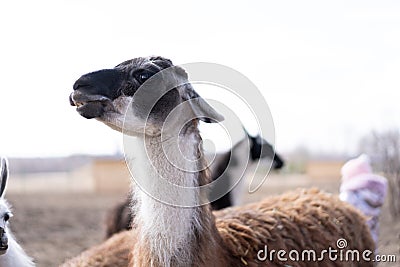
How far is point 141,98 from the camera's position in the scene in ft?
12.6

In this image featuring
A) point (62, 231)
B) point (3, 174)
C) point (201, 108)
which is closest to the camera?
point (201, 108)

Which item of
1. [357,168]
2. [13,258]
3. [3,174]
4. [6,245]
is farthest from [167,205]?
[357,168]

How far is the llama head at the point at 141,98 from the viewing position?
3709mm

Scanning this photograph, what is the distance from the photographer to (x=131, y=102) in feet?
12.5

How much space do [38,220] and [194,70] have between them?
11995 millimetres

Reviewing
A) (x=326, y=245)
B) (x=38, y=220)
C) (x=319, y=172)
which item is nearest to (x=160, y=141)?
(x=326, y=245)

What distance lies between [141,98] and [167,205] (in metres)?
0.69

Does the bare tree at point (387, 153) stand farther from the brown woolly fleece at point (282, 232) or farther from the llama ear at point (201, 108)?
the llama ear at point (201, 108)

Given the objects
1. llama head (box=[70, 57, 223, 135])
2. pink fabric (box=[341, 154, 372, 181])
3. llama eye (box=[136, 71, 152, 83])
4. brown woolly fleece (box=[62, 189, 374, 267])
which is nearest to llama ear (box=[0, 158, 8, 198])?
brown woolly fleece (box=[62, 189, 374, 267])

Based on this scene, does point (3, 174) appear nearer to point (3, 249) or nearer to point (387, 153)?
point (3, 249)

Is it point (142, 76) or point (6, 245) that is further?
point (6, 245)

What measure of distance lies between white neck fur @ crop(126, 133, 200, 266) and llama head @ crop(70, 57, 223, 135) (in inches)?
5.6

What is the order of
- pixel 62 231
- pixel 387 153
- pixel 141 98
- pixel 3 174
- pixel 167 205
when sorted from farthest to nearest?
1. pixel 62 231
2. pixel 387 153
3. pixel 3 174
4. pixel 167 205
5. pixel 141 98

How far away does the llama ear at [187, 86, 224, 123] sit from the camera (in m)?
4.05
